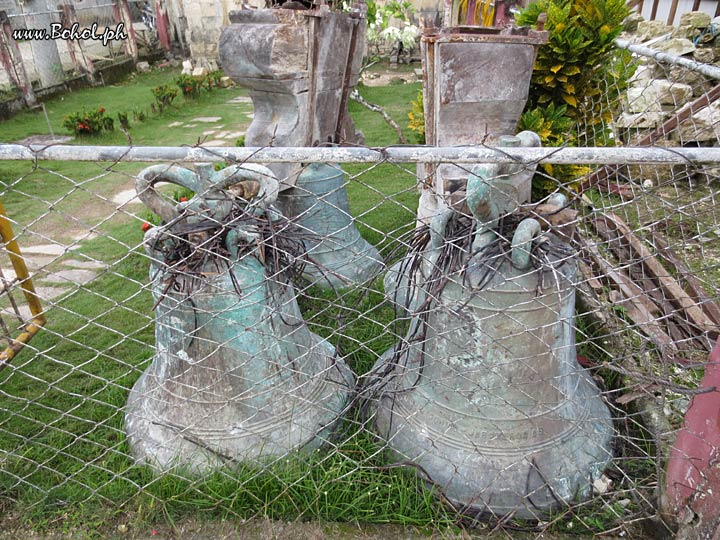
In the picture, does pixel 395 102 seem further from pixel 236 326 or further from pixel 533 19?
pixel 236 326

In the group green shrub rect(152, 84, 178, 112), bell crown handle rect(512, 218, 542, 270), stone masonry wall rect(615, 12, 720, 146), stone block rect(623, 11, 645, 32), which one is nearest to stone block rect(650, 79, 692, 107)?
stone masonry wall rect(615, 12, 720, 146)

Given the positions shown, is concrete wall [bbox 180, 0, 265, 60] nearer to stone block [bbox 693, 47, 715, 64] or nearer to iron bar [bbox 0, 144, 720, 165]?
stone block [bbox 693, 47, 715, 64]

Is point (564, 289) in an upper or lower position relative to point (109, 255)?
upper

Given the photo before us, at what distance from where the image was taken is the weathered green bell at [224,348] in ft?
6.39

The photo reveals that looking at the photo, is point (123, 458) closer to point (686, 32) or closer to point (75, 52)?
point (686, 32)

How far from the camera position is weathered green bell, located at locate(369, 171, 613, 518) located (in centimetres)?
191

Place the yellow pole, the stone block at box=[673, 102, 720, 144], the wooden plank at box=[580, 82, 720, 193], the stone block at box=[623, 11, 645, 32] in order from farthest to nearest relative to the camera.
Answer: the stone block at box=[623, 11, 645, 32] → the stone block at box=[673, 102, 720, 144] → the wooden plank at box=[580, 82, 720, 193] → the yellow pole

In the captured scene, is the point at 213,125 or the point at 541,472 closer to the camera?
the point at 541,472

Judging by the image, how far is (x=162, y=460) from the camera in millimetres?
2252

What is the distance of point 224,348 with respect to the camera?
2189mm

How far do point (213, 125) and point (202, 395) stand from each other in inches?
293

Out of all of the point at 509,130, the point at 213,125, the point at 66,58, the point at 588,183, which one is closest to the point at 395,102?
the point at 213,125

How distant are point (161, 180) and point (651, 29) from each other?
26.9ft

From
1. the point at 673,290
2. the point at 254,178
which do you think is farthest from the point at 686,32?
the point at 254,178
